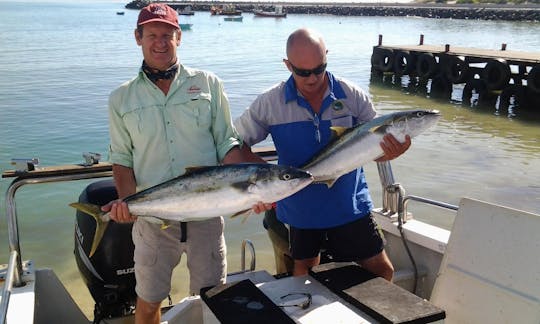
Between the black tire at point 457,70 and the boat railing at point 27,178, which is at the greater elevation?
the boat railing at point 27,178

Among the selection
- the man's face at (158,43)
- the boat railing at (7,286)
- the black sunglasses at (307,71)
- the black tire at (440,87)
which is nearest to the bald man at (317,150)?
the black sunglasses at (307,71)

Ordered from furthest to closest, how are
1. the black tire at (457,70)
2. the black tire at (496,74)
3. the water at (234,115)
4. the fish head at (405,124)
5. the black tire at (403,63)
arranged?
the black tire at (403,63), the black tire at (457,70), the black tire at (496,74), the water at (234,115), the fish head at (405,124)

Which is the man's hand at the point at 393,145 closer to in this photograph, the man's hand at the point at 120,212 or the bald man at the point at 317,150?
the bald man at the point at 317,150

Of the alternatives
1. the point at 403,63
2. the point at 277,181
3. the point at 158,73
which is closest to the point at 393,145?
the point at 277,181

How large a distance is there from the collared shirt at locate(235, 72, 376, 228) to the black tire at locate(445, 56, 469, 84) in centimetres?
2177

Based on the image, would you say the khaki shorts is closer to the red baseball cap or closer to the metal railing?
the metal railing

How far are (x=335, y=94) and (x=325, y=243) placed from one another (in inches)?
41.7

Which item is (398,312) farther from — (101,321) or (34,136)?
(34,136)

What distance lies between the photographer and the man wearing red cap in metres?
3.12

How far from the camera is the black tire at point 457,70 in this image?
76.6 feet

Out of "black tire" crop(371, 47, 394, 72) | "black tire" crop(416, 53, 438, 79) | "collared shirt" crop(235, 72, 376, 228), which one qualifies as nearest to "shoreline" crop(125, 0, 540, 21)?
"black tire" crop(371, 47, 394, 72)

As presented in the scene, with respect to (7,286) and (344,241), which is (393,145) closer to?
(344,241)

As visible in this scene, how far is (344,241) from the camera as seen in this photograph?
3.51 meters

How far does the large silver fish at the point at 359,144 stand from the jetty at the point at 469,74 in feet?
61.4
